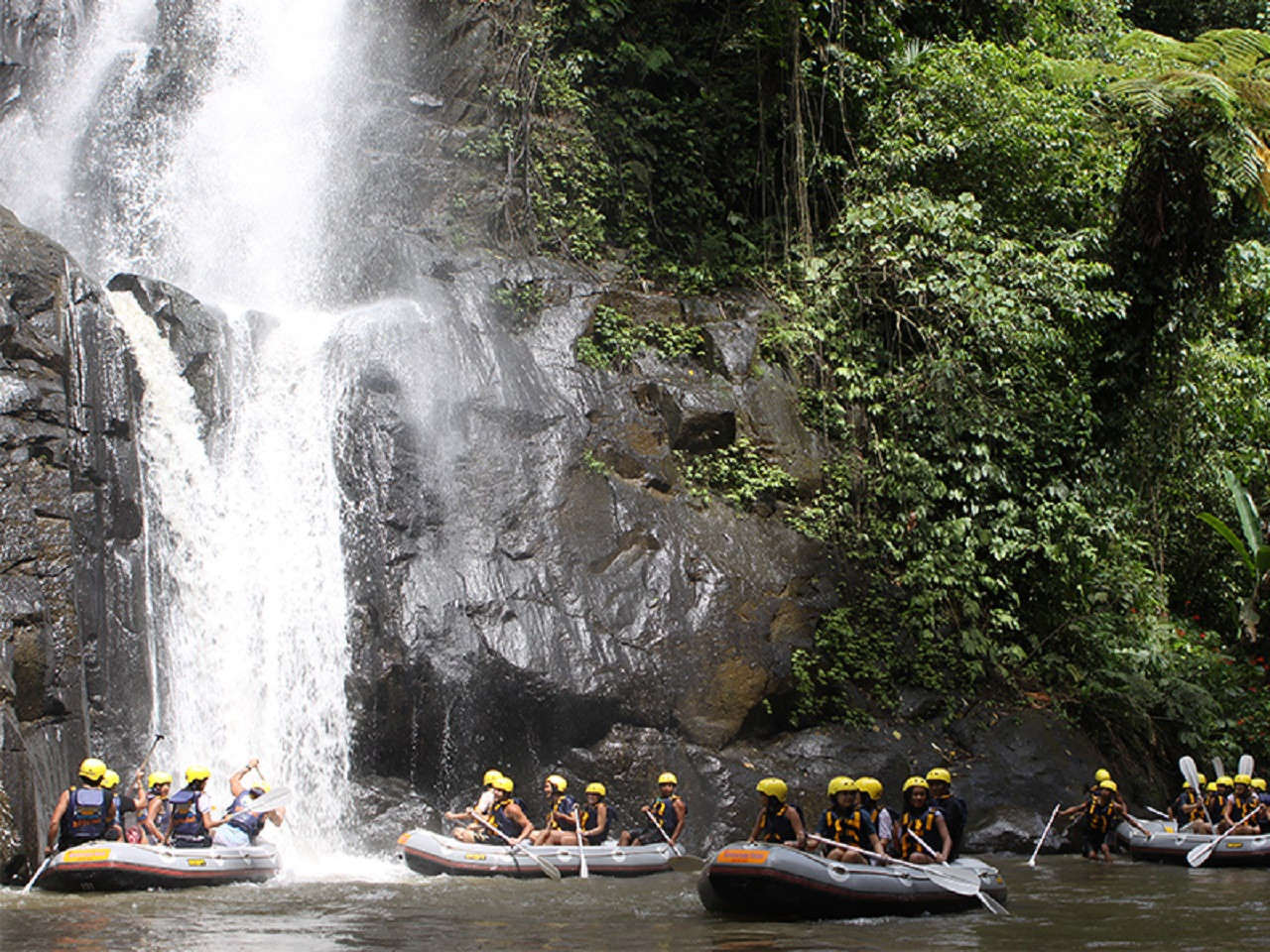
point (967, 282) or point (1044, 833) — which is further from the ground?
point (967, 282)

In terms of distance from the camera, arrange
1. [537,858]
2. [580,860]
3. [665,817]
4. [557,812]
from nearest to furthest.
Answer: [537,858] < [580,860] < [557,812] < [665,817]

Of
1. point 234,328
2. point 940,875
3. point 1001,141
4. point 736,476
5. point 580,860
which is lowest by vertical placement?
point 580,860

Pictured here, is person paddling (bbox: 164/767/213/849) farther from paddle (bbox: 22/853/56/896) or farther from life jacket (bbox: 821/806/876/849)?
life jacket (bbox: 821/806/876/849)

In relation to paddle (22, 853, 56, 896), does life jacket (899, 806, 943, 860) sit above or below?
below

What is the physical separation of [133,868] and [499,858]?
121 inches

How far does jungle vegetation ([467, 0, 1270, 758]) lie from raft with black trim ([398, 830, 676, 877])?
10.4 feet

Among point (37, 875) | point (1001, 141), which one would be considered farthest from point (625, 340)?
point (37, 875)

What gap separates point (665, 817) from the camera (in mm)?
11523

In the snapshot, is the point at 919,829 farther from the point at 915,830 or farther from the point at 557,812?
the point at 557,812

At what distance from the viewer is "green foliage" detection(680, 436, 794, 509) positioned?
14.7 m

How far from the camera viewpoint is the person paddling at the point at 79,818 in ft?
29.8

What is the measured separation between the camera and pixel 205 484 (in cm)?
1277

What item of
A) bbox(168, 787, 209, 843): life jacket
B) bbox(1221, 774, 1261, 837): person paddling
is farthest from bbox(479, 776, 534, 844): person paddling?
bbox(1221, 774, 1261, 837): person paddling

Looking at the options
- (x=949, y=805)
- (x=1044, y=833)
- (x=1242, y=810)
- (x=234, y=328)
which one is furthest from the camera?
(x=234, y=328)
